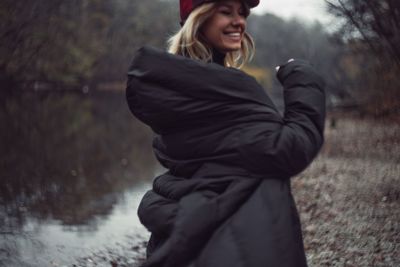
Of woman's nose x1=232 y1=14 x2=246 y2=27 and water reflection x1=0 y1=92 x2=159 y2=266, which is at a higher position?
woman's nose x1=232 y1=14 x2=246 y2=27

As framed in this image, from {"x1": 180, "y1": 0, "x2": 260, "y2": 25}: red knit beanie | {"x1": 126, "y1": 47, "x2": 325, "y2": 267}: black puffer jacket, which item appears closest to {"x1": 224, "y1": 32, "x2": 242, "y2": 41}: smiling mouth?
{"x1": 180, "y1": 0, "x2": 260, "y2": 25}: red knit beanie

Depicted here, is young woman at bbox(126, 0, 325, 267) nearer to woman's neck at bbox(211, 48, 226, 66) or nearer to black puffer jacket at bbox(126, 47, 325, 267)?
black puffer jacket at bbox(126, 47, 325, 267)

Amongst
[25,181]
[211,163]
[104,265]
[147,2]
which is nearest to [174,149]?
[211,163]

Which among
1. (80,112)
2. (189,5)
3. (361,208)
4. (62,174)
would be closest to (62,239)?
(361,208)

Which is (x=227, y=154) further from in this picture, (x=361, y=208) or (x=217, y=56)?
(x=361, y=208)

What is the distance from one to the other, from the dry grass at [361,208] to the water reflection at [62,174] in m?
3.80

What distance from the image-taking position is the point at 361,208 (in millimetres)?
7434

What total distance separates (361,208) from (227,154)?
20.1ft

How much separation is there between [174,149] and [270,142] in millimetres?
443

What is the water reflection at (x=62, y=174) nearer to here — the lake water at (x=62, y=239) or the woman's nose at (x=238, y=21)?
the lake water at (x=62, y=239)

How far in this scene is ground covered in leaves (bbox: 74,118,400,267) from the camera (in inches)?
204

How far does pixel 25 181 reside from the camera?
36.5 ft

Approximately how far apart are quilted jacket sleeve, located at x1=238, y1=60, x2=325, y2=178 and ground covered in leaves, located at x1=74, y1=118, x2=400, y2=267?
2884 mm

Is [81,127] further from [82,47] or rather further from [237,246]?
[82,47]
